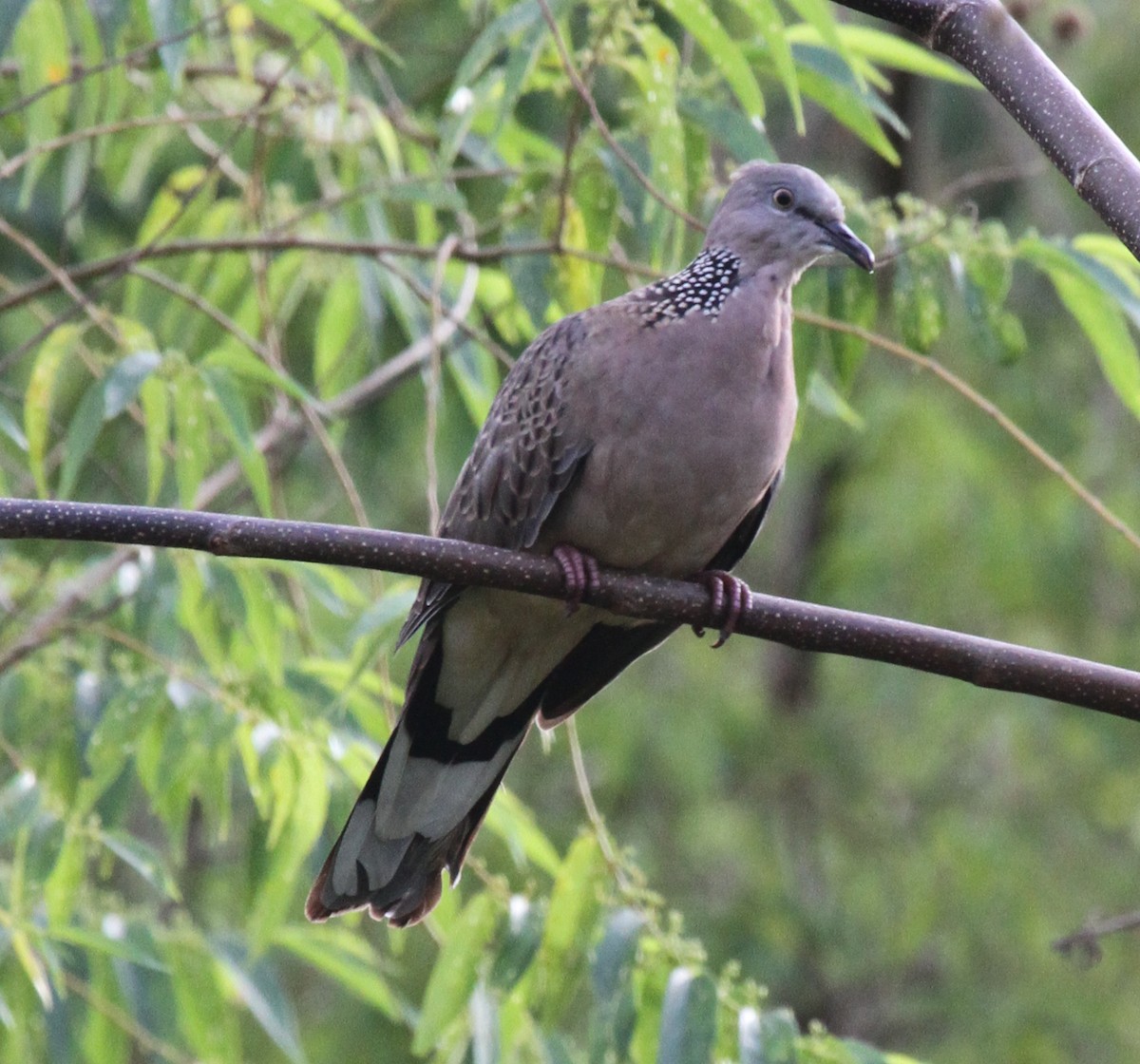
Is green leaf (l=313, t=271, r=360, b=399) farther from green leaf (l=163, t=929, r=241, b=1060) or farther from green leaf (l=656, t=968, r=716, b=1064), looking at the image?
green leaf (l=656, t=968, r=716, b=1064)

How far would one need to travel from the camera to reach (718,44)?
3281 mm

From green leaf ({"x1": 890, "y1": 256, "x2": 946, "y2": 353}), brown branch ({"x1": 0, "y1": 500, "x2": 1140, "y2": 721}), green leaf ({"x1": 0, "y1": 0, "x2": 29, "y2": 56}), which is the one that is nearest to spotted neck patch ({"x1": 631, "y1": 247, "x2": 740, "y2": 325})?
green leaf ({"x1": 890, "y1": 256, "x2": 946, "y2": 353})

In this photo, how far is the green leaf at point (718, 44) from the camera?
128 inches

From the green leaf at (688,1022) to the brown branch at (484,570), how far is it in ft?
2.90

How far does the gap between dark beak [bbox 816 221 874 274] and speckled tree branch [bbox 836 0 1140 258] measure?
930 mm

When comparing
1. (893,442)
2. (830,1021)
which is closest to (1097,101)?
(893,442)

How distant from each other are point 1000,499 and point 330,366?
3587 mm

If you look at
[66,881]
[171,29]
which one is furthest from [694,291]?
[66,881]

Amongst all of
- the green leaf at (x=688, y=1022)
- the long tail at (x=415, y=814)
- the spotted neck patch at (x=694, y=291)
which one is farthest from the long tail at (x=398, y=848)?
the spotted neck patch at (x=694, y=291)

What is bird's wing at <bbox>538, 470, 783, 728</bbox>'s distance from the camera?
365cm

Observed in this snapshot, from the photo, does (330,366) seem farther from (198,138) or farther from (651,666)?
(651,666)

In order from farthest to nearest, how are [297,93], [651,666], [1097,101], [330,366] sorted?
[651,666] → [1097,101] → [330,366] → [297,93]

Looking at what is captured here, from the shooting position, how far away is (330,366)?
4570 mm

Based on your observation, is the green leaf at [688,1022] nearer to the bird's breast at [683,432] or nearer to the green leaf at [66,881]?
the bird's breast at [683,432]
